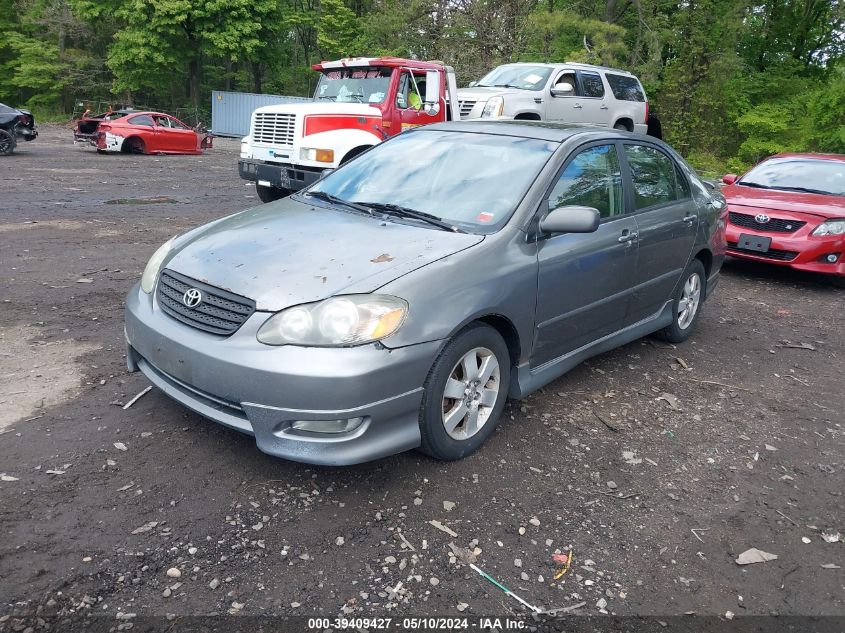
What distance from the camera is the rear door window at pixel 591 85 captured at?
13.1 meters

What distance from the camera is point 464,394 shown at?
10.7 feet

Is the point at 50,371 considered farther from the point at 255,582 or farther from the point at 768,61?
the point at 768,61

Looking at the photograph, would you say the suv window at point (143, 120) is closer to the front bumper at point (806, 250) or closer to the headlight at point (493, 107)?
the headlight at point (493, 107)

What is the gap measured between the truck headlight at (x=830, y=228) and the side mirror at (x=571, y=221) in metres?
5.25

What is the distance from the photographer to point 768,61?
28562mm

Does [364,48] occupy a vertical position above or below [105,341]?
above

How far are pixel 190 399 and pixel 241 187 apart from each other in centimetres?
1193

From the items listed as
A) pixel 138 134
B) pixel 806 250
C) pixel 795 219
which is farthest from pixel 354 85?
pixel 138 134

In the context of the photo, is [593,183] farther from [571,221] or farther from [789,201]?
[789,201]

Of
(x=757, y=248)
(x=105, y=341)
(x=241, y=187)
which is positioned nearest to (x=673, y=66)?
(x=241, y=187)

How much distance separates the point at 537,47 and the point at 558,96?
17.3 m

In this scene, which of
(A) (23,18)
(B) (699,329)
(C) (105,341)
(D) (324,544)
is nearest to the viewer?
(D) (324,544)

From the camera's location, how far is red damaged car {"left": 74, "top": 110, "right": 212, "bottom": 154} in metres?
19.7

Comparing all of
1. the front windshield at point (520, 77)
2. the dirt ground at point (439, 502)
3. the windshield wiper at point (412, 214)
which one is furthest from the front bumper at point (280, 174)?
the windshield wiper at point (412, 214)
